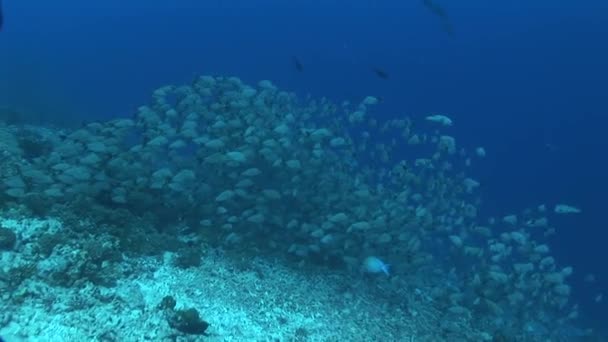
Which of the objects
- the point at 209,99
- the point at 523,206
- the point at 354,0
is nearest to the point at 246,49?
the point at 354,0

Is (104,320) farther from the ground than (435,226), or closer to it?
closer to it

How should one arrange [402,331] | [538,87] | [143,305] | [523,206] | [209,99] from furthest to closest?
[538,87] → [523,206] → [209,99] → [402,331] → [143,305]

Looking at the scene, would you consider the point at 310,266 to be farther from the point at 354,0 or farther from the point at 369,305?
the point at 354,0

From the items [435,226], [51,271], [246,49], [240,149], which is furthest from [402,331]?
[246,49]

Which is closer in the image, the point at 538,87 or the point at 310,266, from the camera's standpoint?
the point at 310,266

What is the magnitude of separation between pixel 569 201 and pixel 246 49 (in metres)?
44.0

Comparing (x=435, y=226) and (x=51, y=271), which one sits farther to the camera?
(x=435, y=226)

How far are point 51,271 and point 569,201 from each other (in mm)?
36958

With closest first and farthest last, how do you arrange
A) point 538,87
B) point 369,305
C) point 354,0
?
point 369,305, point 538,87, point 354,0

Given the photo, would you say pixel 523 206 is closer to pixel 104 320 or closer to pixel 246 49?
pixel 104 320

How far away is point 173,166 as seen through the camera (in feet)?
41.2

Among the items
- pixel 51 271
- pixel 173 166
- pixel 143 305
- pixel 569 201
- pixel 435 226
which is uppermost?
pixel 569 201

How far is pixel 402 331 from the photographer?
10195 mm

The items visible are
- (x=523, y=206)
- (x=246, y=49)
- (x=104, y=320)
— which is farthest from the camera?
(x=246, y=49)
